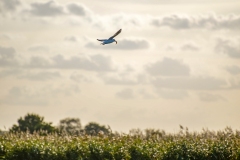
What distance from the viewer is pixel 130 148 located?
35.0 metres

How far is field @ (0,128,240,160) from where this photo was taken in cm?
3444

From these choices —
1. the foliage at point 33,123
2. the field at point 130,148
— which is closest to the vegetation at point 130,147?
the field at point 130,148

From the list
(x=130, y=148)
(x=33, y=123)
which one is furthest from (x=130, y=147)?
(x=33, y=123)

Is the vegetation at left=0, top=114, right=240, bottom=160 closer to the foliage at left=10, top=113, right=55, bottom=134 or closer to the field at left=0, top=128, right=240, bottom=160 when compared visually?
the field at left=0, top=128, right=240, bottom=160

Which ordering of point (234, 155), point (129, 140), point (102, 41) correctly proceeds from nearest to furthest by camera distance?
1. point (102, 41)
2. point (234, 155)
3. point (129, 140)

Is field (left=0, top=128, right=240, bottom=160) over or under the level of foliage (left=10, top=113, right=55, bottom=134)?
under

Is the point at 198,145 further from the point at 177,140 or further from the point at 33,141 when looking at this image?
the point at 33,141

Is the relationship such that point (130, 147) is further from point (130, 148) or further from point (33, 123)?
point (33, 123)

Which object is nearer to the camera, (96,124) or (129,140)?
(129,140)

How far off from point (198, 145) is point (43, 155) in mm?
7734

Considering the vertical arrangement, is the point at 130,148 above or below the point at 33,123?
below

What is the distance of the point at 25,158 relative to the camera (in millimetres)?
36906

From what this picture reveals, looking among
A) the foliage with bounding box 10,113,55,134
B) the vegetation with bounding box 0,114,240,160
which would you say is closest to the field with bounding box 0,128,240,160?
the vegetation with bounding box 0,114,240,160

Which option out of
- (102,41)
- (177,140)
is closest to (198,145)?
(177,140)
